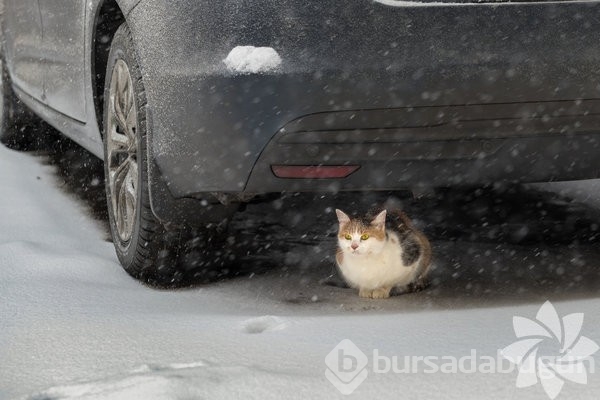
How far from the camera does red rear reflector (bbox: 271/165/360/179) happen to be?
121 inches

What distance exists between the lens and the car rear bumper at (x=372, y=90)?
295 cm

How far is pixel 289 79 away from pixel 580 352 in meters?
1.12

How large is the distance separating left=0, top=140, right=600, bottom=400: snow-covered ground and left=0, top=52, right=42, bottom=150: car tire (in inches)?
71.8

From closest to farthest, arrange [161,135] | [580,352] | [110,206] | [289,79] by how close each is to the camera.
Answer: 1. [580,352]
2. [289,79]
3. [161,135]
4. [110,206]

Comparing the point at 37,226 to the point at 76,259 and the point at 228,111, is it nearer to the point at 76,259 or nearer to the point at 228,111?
the point at 76,259

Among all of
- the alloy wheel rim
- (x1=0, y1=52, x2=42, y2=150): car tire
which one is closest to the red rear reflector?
the alloy wheel rim

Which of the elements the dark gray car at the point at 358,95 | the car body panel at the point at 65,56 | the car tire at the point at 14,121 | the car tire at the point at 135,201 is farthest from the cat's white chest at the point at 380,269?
the car tire at the point at 14,121

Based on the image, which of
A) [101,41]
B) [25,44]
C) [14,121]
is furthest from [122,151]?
[14,121]

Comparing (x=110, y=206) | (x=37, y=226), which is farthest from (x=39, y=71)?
(x=110, y=206)

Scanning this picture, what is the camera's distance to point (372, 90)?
2.96 m

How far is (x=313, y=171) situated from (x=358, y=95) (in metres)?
0.28

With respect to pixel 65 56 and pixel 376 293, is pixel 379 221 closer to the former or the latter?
pixel 376 293

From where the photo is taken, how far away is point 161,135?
3.22 meters

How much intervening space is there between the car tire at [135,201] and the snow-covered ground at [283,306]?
4.1 inches
